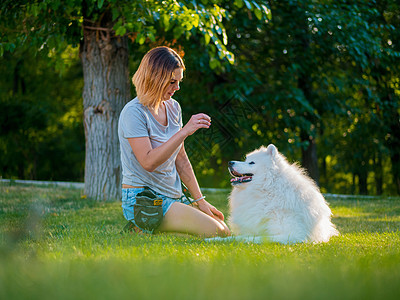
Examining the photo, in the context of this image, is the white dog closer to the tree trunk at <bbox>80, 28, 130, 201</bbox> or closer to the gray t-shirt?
the gray t-shirt

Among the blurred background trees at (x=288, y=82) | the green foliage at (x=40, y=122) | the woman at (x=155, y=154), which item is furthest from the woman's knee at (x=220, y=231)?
the green foliage at (x=40, y=122)

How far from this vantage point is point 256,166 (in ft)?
14.2

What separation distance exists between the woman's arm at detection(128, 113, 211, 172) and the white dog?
2.62ft

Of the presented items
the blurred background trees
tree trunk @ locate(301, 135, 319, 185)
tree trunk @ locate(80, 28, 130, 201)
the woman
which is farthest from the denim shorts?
tree trunk @ locate(301, 135, 319, 185)

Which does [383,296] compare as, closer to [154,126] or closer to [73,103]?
[154,126]

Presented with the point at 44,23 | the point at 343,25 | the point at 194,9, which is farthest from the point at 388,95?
the point at 44,23

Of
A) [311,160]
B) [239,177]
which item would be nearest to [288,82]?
[311,160]

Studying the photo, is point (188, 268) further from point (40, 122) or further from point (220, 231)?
point (40, 122)

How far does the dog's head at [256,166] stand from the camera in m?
4.29

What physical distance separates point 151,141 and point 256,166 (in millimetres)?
1042

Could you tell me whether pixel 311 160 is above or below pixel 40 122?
below

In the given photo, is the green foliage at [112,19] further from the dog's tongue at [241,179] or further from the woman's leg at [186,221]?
the woman's leg at [186,221]

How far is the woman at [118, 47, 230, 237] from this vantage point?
3973 mm

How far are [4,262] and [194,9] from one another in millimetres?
5351
